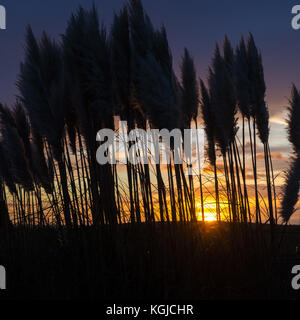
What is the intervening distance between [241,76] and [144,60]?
130 centimetres

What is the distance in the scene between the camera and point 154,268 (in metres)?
2.46

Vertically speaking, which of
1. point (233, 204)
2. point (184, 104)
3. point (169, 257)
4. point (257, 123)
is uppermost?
point (184, 104)

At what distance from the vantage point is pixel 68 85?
2.62m

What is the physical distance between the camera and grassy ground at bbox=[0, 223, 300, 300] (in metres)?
2.42

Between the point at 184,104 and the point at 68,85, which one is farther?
the point at 184,104

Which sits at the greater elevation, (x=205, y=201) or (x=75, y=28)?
(x=75, y=28)

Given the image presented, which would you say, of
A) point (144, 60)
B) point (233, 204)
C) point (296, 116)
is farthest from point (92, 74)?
point (296, 116)

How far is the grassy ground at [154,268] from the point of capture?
2.42 meters

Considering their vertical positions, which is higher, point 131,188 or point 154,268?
point 131,188

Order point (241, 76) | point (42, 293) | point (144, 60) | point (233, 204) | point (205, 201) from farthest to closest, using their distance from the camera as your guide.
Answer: point (205, 201) → point (233, 204) → point (241, 76) → point (42, 293) → point (144, 60)
